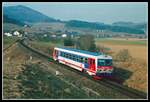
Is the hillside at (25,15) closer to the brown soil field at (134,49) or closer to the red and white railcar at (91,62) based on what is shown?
the red and white railcar at (91,62)

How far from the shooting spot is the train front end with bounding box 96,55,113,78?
87.7 ft

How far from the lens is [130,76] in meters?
28.1

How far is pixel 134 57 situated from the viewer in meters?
31.1

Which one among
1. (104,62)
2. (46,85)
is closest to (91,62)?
(104,62)

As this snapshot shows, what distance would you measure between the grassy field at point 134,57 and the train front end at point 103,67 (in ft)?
4.82

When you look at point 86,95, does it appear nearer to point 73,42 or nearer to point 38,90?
point 38,90

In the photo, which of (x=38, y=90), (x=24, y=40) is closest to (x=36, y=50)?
(x=24, y=40)

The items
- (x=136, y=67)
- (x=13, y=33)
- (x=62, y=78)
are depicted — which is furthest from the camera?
(x=13, y=33)

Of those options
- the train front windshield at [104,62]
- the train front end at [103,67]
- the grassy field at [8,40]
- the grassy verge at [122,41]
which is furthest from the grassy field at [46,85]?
the grassy verge at [122,41]

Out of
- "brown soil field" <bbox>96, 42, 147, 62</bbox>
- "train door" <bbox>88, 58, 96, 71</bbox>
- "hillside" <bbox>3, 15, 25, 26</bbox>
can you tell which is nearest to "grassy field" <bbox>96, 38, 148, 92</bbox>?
"brown soil field" <bbox>96, 42, 147, 62</bbox>

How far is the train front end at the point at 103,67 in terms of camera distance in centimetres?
2672

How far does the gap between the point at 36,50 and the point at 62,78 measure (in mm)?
11100

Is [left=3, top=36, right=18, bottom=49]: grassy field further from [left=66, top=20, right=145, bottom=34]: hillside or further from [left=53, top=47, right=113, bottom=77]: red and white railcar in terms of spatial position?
[left=53, top=47, right=113, bottom=77]: red and white railcar

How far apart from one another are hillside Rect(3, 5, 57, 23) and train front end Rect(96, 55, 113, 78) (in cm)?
564
